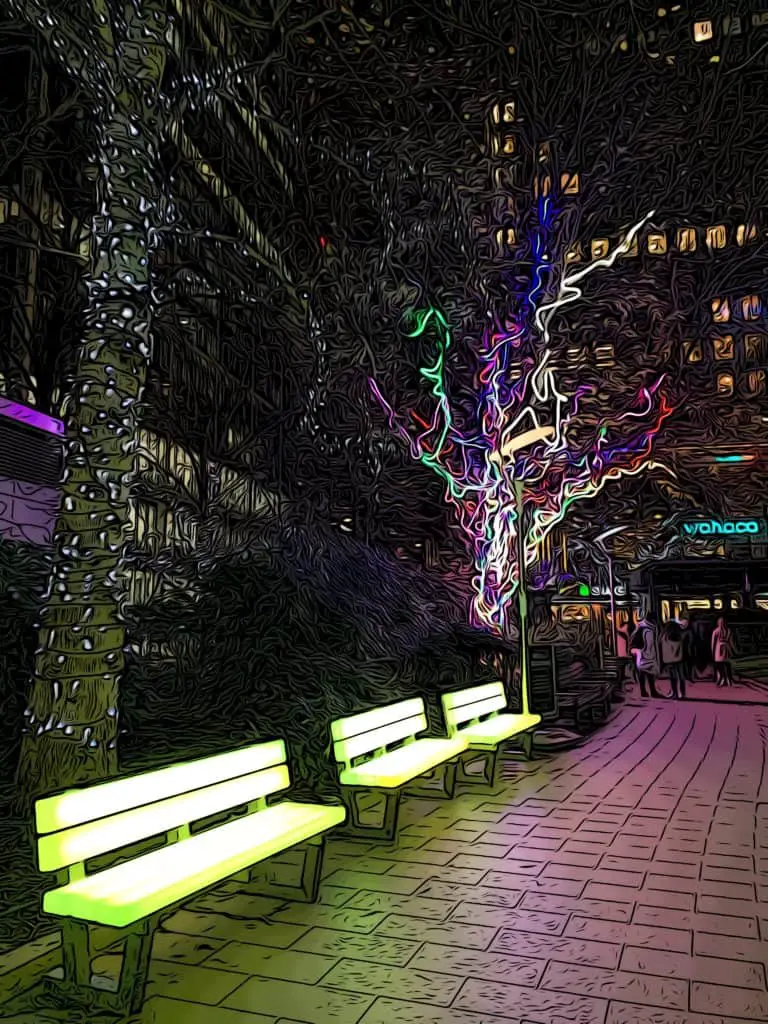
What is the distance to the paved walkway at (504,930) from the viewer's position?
2.95 meters

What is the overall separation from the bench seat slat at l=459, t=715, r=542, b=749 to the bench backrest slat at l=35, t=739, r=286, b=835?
2686mm

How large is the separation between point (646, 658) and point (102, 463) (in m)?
18.1

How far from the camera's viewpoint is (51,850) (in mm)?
2941

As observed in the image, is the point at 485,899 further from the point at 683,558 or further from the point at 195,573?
the point at 683,558

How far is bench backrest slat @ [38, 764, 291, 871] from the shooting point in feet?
9.73

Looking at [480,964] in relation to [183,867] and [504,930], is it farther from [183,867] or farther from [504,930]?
[183,867]

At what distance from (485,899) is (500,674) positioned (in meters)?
6.46

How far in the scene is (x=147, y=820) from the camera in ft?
11.3

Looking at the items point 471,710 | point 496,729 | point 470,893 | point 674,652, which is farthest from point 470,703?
point 674,652

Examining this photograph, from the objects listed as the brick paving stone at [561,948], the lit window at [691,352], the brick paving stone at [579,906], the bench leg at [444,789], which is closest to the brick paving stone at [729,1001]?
the brick paving stone at [561,948]

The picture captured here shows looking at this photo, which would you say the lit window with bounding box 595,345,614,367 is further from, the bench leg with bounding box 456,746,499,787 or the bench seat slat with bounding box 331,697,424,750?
the bench seat slat with bounding box 331,697,424,750

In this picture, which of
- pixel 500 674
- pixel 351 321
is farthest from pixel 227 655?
pixel 500 674

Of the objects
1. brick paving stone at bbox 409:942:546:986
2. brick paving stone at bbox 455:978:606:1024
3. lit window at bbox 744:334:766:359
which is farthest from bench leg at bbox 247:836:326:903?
lit window at bbox 744:334:766:359

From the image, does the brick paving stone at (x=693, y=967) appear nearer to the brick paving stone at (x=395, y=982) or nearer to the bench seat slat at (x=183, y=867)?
the brick paving stone at (x=395, y=982)
